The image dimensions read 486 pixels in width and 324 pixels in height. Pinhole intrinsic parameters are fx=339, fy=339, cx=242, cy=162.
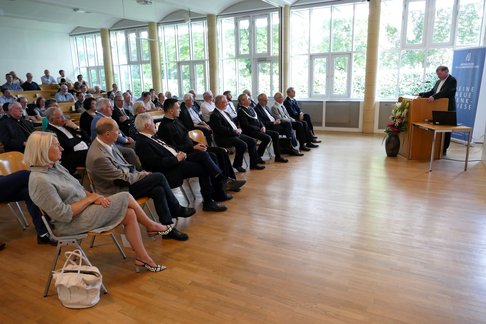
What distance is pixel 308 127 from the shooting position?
7.72 m

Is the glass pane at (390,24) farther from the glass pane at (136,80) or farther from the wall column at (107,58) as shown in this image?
the glass pane at (136,80)

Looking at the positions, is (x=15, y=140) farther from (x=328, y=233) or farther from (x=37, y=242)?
(x=328, y=233)

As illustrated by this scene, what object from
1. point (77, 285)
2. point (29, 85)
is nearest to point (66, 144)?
point (77, 285)

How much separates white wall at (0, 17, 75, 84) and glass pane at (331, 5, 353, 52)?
Result: 25.9 ft

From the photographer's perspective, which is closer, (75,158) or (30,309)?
(30,309)

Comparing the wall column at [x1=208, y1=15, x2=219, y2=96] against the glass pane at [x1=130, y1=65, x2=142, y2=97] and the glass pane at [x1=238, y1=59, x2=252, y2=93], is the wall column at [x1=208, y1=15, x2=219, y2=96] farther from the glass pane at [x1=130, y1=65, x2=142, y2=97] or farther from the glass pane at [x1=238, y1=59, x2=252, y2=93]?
the glass pane at [x1=130, y1=65, x2=142, y2=97]

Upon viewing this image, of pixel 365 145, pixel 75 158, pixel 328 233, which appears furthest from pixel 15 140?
pixel 365 145

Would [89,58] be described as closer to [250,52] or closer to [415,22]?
[250,52]

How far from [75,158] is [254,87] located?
843cm

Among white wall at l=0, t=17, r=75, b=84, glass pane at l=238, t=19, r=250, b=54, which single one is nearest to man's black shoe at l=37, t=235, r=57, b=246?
white wall at l=0, t=17, r=75, b=84

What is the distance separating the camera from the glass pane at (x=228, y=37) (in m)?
12.0

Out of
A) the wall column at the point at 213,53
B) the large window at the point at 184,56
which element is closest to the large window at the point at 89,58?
the large window at the point at 184,56

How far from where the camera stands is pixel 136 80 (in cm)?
1363

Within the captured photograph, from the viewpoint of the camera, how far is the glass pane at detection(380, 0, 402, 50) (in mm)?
9070
